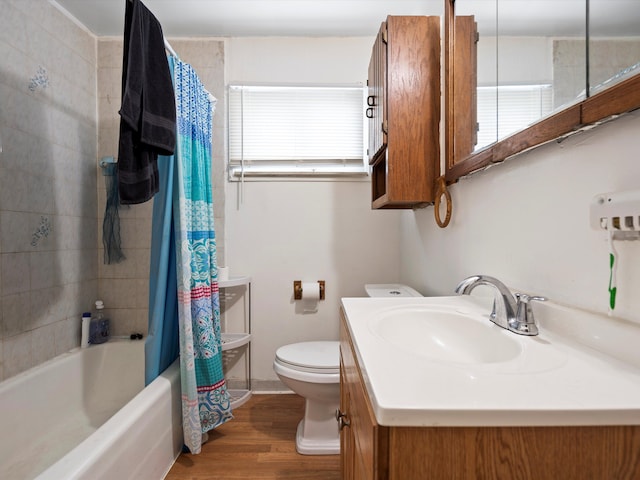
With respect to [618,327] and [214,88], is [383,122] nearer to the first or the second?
[618,327]

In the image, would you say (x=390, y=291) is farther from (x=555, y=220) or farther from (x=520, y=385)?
(x=520, y=385)

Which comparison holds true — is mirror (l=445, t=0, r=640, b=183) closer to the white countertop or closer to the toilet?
the white countertop

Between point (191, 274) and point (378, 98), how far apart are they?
1.23 m

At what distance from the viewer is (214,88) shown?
1.99 meters

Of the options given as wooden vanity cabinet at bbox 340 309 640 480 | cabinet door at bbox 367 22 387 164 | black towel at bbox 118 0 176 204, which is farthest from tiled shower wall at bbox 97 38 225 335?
wooden vanity cabinet at bbox 340 309 640 480

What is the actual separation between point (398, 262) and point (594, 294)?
1442 mm

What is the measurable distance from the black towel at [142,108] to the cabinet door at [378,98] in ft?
3.00

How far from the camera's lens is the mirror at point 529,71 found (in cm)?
56

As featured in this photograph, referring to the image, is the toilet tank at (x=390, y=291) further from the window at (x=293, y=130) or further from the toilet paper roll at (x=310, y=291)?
the window at (x=293, y=130)

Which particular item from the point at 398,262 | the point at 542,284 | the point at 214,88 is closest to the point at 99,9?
the point at 214,88

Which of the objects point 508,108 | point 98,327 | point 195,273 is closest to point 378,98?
point 508,108

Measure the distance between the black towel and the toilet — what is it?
997 millimetres

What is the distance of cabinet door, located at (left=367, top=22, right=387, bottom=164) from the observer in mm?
1348

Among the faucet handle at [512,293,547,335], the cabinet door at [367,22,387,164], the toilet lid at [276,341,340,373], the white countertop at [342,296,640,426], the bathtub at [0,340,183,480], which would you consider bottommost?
the bathtub at [0,340,183,480]
